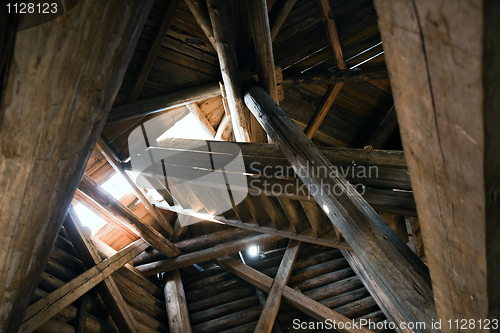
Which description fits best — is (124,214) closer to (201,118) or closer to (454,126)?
(201,118)

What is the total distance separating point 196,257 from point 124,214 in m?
1.45

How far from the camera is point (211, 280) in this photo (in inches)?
200

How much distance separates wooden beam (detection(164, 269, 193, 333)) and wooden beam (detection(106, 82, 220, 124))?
259 centimetres

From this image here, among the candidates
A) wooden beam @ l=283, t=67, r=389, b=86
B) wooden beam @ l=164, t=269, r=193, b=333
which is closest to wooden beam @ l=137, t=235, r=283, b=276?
wooden beam @ l=164, t=269, r=193, b=333

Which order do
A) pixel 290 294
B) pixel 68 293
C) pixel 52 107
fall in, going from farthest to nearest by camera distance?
pixel 290 294 < pixel 68 293 < pixel 52 107

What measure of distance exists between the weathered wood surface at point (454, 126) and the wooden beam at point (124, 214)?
10.5ft

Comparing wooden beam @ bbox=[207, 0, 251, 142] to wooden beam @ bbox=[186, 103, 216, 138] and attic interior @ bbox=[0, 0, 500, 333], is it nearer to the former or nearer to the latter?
attic interior @ bbox=[0, 0, 500, 333]

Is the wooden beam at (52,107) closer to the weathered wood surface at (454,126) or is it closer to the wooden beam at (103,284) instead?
the weathered wood surface at (454,126)

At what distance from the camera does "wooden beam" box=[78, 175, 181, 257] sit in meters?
3.31

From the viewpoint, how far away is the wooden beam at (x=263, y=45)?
2.66 meters

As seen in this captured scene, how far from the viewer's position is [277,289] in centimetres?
447

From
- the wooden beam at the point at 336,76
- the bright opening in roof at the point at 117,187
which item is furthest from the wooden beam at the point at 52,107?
the bright opening in roof at the point at 117,187

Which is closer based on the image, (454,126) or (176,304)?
(454,126)

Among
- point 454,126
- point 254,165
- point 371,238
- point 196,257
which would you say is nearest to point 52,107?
point 454,126
